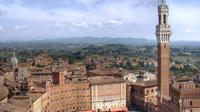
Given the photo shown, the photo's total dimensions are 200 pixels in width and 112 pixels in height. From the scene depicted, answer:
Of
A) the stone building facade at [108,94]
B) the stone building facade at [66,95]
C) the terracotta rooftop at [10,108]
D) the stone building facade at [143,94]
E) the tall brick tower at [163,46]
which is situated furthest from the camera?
the stone building facade at [108,94]

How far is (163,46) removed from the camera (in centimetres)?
5694

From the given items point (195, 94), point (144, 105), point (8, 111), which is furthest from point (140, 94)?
point (8, 111)

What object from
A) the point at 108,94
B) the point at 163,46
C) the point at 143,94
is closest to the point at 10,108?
the point at 163,46

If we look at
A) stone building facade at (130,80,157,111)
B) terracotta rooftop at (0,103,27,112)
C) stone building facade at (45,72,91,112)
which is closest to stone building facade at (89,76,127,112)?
stone building facade at (45,72,91,112)

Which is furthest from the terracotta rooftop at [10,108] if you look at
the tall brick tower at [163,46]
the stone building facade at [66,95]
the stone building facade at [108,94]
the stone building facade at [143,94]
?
the stone building facade at [143,94]

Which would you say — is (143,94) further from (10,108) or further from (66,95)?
(10,108)

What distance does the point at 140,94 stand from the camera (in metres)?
68.4

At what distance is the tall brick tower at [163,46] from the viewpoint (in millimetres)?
56375

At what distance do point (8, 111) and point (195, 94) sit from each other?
21.8m

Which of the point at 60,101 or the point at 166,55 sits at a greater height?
the point at 166,55

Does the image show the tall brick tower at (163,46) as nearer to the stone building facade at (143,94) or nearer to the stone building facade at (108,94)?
the stone building facade at (143,94)

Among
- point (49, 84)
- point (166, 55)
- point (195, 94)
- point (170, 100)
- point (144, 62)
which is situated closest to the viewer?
point (195, 94)

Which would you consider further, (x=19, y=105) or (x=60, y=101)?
(x=60, y=101)

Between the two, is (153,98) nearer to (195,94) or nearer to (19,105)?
(195,94)
